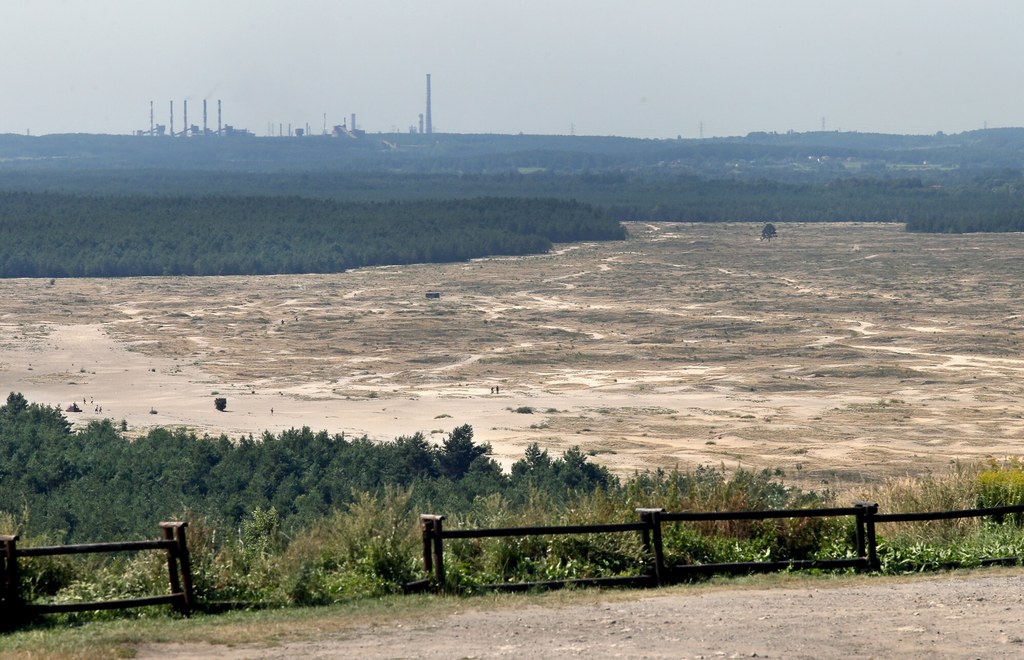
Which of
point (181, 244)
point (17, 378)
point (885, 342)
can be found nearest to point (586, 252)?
point (181, 244)

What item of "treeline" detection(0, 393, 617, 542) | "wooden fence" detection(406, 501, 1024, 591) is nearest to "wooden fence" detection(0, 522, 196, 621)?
"wooden fence" detection(406, 501, 1024, 591)

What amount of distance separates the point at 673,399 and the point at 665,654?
43.1 metres

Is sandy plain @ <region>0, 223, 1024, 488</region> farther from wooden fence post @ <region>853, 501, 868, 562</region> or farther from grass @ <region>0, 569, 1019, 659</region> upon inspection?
grass @ <region>0, 569, 1019, 659</region>

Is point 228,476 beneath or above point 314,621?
beneath

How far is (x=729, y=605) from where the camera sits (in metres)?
13.9

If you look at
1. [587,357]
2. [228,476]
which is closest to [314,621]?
[228,476]

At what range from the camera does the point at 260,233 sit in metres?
130

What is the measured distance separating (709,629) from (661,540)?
2.39 m

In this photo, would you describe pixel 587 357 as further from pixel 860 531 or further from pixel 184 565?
pixel 184 565

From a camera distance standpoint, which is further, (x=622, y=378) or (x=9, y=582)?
(x=622, y=378)

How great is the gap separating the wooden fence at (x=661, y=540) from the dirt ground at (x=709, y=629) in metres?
0.56

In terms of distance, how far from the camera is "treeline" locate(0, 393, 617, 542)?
101 feet

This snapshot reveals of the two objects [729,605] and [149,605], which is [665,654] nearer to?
[729,605]

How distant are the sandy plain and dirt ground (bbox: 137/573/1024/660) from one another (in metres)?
26.5
